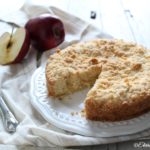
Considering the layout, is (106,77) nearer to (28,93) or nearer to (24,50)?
(28,93)

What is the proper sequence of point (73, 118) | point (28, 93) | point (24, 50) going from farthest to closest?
point (24, 50) < point (28, 93) < point (73, 118)

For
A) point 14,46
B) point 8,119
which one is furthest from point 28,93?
point 14,46

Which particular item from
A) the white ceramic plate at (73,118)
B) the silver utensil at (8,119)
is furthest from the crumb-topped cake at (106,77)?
the silver utensil at (8,119)

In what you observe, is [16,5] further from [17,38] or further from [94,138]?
[94,138]

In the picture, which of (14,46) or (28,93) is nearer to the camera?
(28,93)

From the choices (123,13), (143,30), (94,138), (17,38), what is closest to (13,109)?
(94,138)

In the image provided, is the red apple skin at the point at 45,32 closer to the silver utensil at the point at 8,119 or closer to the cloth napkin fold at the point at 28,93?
the cloth napkin fold at the point at 28,93

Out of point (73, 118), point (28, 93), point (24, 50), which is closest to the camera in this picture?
point (73, 118)
